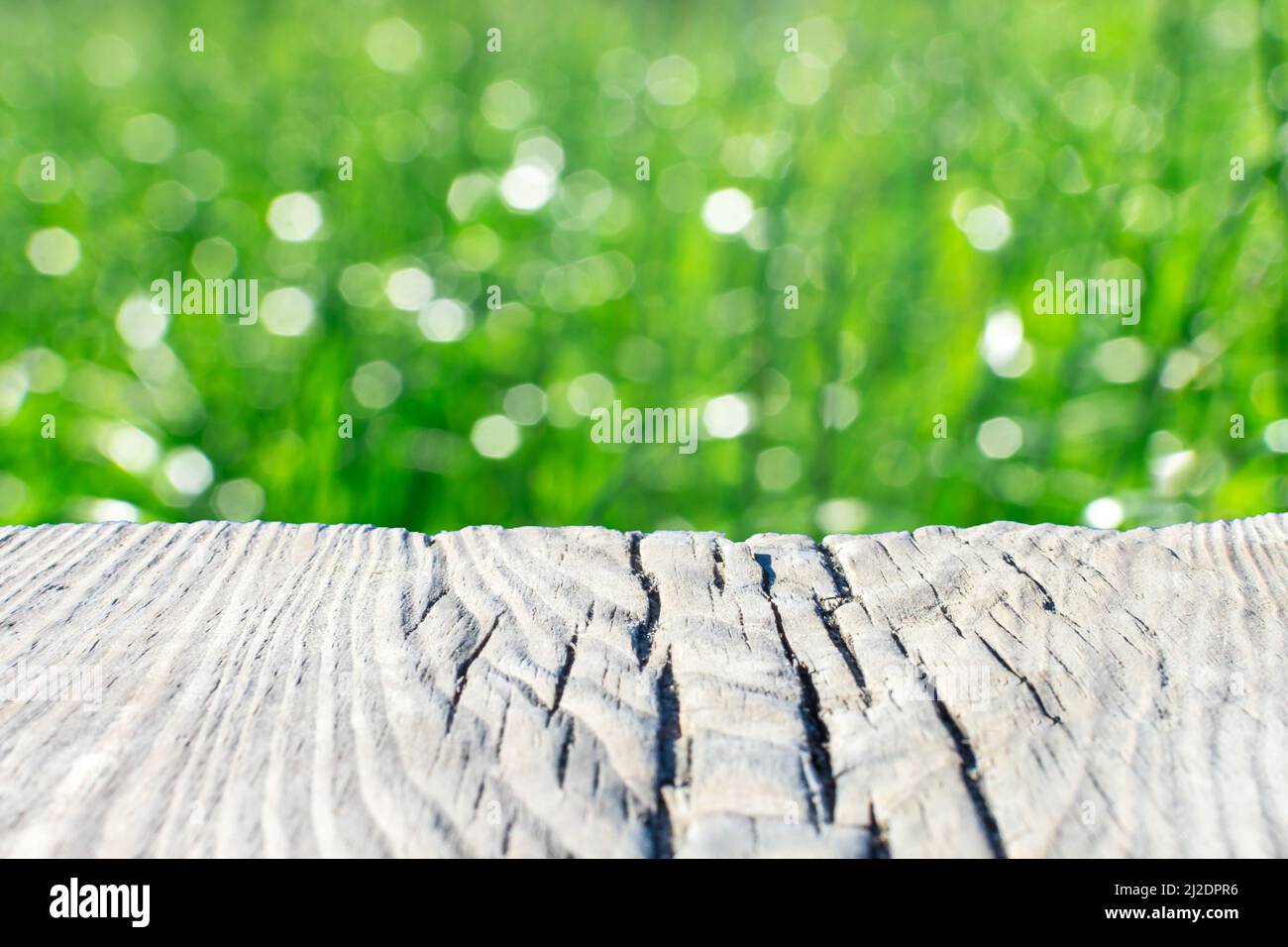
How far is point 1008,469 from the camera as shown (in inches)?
80.0

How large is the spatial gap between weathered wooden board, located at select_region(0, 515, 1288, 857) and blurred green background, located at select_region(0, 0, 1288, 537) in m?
0.91

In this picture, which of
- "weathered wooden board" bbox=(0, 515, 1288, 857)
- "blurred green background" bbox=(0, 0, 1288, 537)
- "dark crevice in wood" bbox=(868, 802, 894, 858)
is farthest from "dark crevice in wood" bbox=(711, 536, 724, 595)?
"blurred green background" bbox=(0, 0, 1288, 537)

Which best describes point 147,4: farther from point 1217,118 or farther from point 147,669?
point 147,669

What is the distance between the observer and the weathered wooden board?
0.67 metres

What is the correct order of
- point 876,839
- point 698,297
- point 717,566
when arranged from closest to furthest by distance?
point 876,839
point 717,566
point 698,297

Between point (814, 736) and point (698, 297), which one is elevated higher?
point (698, 297)

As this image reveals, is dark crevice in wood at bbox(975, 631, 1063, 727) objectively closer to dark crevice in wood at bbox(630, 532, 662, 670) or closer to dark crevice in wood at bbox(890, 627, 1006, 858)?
dark crevice in wood at bbox(890, 627, 1006, 858)

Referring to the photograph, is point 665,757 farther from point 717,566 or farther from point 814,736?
point 717,566

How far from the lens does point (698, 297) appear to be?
2.22 meters

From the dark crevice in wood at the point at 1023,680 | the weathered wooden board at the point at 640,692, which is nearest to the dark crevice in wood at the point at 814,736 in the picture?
the weathered wooden board at the point at 640,692

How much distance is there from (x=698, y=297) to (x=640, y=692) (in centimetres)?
149

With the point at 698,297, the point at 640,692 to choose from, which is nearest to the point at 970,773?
the point at 640,692

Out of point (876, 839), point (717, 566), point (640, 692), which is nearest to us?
point (876, 839)

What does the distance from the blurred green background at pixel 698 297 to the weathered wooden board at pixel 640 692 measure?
909 millimetres
